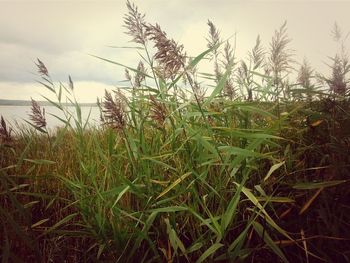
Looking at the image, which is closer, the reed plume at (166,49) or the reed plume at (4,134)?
the reed plume at (166,49)

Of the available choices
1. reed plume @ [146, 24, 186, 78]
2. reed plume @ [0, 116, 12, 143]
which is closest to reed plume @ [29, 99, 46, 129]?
reed plume @ [0, 116, 12, 143]

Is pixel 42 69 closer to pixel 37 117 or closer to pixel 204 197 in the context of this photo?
pixel 37 117

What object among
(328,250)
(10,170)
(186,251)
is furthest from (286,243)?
(10,170)

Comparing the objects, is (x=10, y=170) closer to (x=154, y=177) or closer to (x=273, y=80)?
(x=154, y=177)

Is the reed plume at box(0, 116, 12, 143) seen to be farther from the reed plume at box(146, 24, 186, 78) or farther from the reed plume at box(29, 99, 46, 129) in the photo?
the reed plume at box(146, 24, 186, 78)

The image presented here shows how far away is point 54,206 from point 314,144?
5.25 ft

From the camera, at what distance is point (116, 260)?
1.46 meters

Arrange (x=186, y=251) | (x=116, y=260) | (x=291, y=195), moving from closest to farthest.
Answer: (x=186, y=251), (x=116, y=260), (x=291, y=195)

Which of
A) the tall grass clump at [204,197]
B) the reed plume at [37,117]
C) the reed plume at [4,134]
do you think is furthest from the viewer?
the reed plume at [37,117]

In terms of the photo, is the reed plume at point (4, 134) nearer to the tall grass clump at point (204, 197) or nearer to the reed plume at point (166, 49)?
the tall grass clump at point (204, 197)

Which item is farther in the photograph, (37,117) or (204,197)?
(37,117)

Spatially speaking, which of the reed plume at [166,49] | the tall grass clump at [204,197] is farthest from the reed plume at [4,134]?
the reed plume at [166,49]

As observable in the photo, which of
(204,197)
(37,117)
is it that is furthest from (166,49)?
(37,117)

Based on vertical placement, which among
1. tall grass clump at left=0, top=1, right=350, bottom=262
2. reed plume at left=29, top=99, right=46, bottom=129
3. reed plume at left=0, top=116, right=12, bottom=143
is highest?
reed plume at left=29, top=99, right=46, bottom=129
